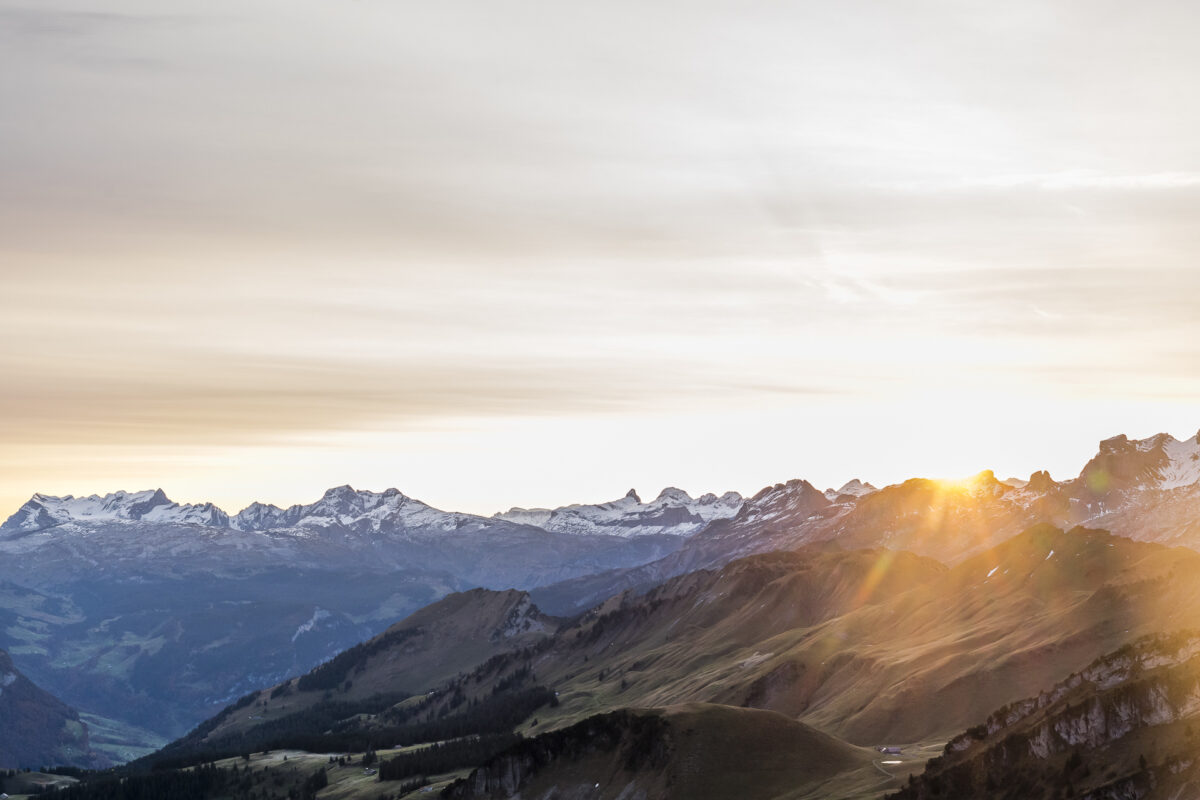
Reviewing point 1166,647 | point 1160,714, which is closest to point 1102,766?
point 1160,714

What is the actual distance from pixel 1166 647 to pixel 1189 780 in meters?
41.1

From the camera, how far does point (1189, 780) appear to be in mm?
147875

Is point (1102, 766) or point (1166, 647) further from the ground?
point (1166, 647)

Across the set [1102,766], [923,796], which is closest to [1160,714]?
[1102,766]

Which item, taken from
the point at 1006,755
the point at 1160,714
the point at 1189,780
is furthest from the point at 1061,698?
the point at 1189,780

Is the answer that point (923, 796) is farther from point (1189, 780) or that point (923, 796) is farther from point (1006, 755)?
point (1189, 780)

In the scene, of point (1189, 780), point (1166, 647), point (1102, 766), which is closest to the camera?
point (1189, 780)

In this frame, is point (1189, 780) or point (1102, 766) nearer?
point (1189, 780)

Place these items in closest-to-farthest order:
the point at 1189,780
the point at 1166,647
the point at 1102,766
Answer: the point at 1189,780
the point at 1102,766
the point at 1166,647

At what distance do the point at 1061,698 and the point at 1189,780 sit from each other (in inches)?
1848

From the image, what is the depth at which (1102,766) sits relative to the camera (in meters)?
167

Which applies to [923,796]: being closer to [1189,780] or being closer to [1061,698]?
[1061,698]

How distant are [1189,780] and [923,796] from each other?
49.6m

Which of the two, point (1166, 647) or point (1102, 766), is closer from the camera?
point (1102, 766)
